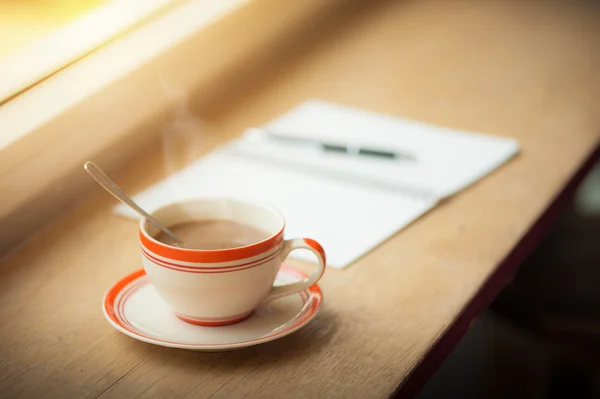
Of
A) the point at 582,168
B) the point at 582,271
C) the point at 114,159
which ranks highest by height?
the point at 114,159

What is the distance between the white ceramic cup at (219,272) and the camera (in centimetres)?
68

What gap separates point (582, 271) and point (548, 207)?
1.65 feet

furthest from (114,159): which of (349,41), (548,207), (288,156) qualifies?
(349,41)

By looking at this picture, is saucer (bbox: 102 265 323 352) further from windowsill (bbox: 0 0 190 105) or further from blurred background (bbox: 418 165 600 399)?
blurred background (bbox: 418 165 600 399)

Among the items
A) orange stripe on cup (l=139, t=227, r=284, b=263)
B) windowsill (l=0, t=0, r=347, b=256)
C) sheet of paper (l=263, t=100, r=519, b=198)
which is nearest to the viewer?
orange stripe on cup (l=139, t=227, r=284, b=263)

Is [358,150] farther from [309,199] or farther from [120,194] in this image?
[120,194]

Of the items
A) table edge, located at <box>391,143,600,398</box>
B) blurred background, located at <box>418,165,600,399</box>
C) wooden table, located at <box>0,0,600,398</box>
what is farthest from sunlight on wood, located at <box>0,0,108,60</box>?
blurred background, located at <box>418,165,600,399</box>

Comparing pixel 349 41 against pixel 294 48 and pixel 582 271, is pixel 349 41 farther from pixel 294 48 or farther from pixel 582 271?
pixel 582 271

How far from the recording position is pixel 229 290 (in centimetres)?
70

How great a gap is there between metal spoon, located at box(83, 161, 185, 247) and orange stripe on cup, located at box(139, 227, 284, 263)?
37 millimetres

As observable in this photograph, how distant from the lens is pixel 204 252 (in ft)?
2.21

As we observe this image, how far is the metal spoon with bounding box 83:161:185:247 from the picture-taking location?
712 millimetres

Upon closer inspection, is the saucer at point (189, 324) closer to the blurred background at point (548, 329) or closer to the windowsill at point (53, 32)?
the windowsill at point (53, 32)

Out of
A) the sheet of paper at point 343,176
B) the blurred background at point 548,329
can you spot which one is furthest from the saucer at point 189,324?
the blurred background at point 548,329
